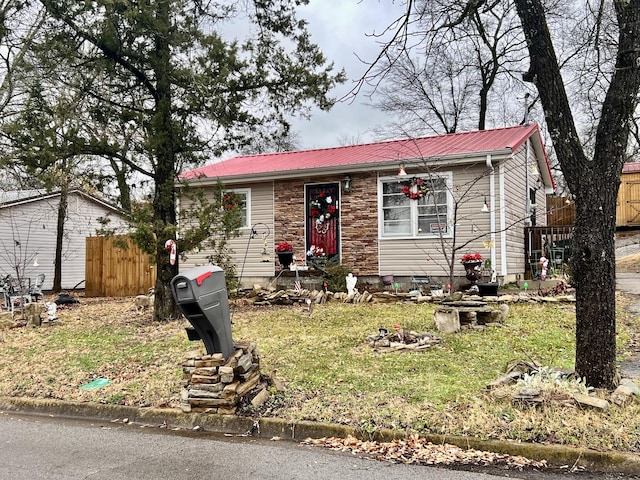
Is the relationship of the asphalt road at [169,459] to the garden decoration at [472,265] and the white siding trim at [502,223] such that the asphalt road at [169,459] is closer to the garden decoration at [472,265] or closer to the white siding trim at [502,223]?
the garden decoration at [472,265]

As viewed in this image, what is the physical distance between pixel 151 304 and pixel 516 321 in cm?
789

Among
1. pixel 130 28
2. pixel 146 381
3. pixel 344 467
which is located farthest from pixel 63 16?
pixel 344 467

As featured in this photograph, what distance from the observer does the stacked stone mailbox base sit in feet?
15.4

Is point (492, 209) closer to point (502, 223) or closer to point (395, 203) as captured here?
point (502, 223)

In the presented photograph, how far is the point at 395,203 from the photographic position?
12.5 m

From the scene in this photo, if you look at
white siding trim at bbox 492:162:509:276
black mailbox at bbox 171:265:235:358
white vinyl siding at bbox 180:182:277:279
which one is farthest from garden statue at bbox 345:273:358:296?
black mailbox at bbox 171:265:235:358

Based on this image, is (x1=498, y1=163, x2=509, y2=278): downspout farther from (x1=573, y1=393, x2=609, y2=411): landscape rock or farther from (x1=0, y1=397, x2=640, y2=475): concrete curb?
(x1=0, y1=397, x2=640, y2=475): concrete curb

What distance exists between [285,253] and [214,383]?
8092 millimetres

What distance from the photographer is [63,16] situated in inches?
347

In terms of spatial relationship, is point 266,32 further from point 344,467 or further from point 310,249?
point 344,467

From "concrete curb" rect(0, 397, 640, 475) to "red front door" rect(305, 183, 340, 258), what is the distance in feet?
27.4

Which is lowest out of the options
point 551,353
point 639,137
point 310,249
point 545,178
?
point 551,353

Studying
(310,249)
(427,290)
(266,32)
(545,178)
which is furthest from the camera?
(545,178)

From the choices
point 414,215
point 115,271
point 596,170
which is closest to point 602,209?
point 596,170
